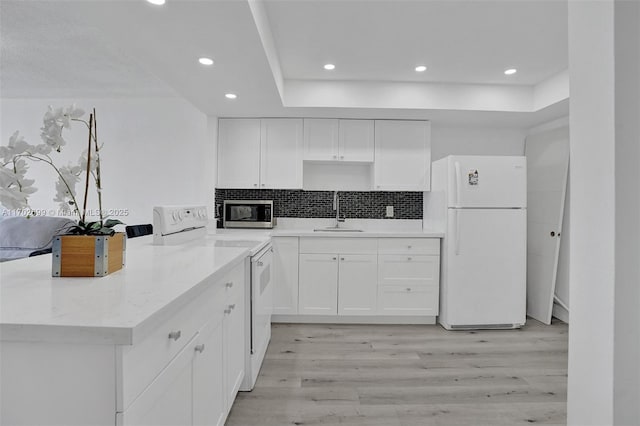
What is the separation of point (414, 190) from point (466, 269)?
986 mm

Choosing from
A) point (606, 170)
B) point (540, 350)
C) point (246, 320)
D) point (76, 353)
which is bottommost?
point (540, 350)

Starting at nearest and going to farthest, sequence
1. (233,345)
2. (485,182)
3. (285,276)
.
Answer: (233,345), (485,182), (285,276)

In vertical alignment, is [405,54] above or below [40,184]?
above

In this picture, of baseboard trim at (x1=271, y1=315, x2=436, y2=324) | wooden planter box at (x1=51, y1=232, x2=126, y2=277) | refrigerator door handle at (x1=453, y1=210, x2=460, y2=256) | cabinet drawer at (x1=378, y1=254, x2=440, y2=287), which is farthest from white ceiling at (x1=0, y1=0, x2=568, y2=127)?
baseboard trim at (x1=271, y1=315, x2=436, y2=324)

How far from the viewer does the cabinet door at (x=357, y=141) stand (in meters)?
→ 3.72

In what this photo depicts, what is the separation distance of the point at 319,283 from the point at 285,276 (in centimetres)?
34

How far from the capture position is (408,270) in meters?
3.40

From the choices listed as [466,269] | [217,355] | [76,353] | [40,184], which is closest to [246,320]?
[217,355]

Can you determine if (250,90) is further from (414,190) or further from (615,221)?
(615,221)

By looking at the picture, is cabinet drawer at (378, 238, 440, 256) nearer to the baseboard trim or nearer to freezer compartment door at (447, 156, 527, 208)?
freezer compartment door at (447, 156, 527, 208)

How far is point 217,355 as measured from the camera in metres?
1.51

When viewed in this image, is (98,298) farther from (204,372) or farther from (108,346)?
(204,372)

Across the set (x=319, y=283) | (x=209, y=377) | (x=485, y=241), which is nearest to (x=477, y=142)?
(x=485, y=241)

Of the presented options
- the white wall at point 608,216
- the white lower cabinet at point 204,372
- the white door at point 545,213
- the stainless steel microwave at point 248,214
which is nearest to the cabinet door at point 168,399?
the white lower cabinet at point 204,372
